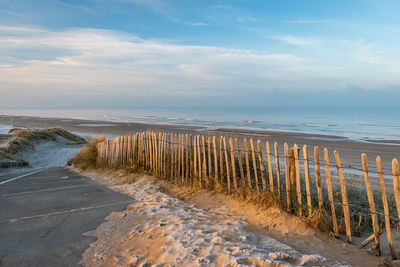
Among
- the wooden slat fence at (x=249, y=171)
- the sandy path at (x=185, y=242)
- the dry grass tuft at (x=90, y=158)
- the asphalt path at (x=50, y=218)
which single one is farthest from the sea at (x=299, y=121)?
the sandy path at (x=185, y=242)

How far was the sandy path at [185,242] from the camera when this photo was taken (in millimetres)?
3531

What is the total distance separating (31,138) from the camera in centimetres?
1766

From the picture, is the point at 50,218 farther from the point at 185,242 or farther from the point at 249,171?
the point at 249,171

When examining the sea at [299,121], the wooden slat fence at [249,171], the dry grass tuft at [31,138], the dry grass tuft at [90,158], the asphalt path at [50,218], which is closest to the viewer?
the asphalt path at [50,218]

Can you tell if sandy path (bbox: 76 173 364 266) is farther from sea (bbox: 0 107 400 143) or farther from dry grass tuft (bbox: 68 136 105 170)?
sea (bbox: 0 107 400 143)

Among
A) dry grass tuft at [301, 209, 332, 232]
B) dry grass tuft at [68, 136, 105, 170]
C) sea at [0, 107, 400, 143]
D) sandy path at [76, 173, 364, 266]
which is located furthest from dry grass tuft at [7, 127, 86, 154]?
dry grass tuft at [301, 209, 332, 232]

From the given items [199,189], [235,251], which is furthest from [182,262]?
[199,189]

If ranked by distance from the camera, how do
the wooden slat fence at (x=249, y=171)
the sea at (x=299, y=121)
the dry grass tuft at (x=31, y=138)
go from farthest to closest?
the sea at (x=299, y=121), the dry grass tuft at (x=31, y=138), the wooden slat fence at (x=249, y=171)

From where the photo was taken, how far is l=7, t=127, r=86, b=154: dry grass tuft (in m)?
15.9

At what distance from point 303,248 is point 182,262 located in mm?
1547

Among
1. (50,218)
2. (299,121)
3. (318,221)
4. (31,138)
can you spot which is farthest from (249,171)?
(299,121)

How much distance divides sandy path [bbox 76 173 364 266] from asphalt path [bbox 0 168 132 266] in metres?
0.27

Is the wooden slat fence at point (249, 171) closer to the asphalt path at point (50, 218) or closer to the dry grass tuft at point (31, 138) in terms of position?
the asphalt path at point (50, 218)

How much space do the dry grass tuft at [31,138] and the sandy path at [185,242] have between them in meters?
12.8
